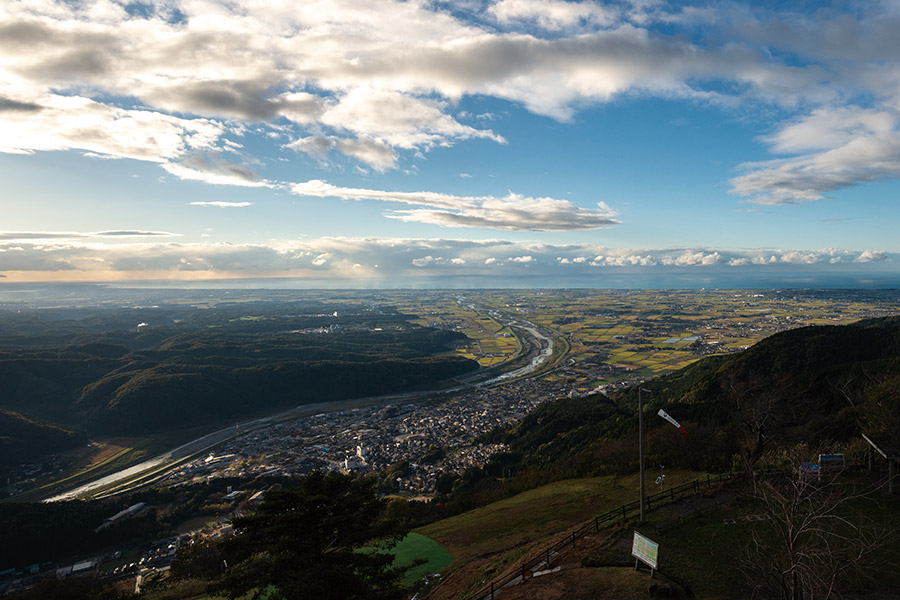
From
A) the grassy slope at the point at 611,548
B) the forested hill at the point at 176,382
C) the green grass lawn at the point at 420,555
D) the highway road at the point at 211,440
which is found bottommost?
the highway road at the point at 211,440

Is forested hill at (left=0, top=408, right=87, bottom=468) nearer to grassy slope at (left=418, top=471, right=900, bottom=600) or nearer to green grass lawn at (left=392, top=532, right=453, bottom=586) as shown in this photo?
green grass lawn at (left=392, top=532, right=453, bottom=586)

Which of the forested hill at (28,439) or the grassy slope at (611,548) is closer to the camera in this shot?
the grassy slope at (611,548)

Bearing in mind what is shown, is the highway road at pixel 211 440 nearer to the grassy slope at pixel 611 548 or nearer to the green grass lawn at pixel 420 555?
the green grass lawn at pixel 420 555

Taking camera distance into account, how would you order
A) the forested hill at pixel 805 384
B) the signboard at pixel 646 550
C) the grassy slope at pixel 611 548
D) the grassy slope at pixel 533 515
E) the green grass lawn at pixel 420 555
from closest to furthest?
1. the signboard at pixel 646 550
2. the grassy slope at pixel 611 548
3. the green grass lawn at pixel 420 555
4. the grassy slope at pixel 533 515
5. the forested hill at pixel 805 384

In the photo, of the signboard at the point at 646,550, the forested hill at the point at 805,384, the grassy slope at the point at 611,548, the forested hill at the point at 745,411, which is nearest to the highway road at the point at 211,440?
the forested hill at the point at 745,411

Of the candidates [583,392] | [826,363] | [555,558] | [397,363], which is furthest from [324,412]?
[826,363]

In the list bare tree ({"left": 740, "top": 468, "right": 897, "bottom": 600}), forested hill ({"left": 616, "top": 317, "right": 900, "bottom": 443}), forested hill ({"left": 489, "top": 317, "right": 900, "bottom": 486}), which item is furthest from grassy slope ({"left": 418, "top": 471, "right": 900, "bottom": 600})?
forested hill ({"left": 616, "top": 317, "right": 900, "bottom": 443})

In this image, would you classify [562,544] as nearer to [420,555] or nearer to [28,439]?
[420,555]

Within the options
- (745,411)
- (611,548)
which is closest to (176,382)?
(611,548)
